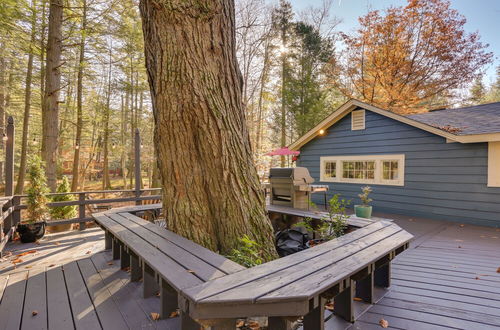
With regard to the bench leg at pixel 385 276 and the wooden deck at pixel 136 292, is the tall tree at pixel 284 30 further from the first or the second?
the bench leg at pixel 385 276

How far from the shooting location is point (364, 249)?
1.77 meters

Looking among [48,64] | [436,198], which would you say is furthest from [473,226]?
[48,64]

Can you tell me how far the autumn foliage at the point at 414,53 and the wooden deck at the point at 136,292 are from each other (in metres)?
9.39

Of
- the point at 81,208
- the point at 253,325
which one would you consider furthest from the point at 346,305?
the point at 81,208

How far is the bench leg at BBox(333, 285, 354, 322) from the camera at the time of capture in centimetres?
177

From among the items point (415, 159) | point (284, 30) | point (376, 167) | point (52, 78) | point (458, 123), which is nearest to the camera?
point (52, 78)

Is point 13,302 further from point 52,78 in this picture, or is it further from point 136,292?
point 52,78

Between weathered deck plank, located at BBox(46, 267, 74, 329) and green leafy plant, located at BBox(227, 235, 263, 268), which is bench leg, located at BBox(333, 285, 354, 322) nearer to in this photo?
green leafy plant, located at BBox(227, 235, 263, 268)

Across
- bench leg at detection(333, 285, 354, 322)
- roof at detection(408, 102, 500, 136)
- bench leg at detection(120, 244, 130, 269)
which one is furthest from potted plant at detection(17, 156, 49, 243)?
roof at detection(408, 102, 500, 136)

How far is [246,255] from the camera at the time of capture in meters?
1.98

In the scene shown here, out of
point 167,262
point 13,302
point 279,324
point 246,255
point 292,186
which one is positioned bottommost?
point 13,302

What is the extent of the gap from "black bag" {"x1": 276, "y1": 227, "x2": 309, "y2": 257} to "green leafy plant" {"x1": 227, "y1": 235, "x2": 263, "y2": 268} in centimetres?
55

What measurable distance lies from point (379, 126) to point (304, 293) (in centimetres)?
642

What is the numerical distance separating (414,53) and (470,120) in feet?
21.5
